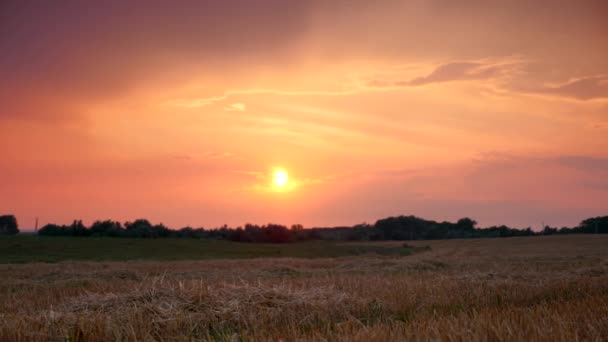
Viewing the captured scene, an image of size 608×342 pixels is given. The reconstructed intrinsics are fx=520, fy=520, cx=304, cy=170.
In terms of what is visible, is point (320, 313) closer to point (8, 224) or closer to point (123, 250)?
point (123, 250)

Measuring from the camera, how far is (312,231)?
74.6 m

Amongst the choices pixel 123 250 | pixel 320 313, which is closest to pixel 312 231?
pixel 123 250

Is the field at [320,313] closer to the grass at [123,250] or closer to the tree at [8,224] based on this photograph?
the grass at [123,250]

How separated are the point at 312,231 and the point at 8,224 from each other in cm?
4014

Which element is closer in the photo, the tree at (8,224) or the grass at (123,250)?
the grass at (123,250)

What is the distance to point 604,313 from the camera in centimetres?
600

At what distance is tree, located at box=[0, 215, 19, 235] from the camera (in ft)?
218

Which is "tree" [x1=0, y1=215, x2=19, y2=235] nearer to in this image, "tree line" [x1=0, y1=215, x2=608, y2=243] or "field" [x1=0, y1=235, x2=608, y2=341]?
"tree line" [x1=0, y1=215, x2=608, y2=243]

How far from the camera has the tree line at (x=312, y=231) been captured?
2301 inches

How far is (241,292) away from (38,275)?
11.6m

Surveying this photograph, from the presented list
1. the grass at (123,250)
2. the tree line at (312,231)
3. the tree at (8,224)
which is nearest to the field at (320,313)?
the grass at (123,250)

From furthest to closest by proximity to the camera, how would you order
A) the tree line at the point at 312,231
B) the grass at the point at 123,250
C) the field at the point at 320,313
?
the tree line at the point at 312,231
the grass at the point at 123,250
the field at the point at 320,313

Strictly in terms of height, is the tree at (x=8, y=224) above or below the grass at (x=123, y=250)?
above

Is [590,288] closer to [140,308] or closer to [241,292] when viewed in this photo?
[241,292]
